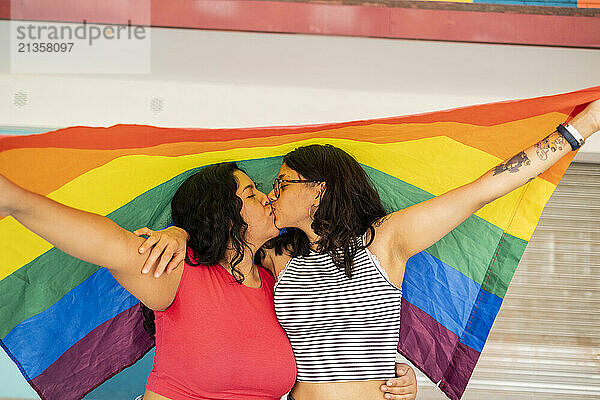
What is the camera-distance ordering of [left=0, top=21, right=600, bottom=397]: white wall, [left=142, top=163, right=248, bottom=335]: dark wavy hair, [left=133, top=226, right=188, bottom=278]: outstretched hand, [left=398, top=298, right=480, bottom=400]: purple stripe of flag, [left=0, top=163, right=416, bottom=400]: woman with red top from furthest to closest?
[left=0, top=21, right=600, bottom=397]: white wall, [left=398, top=298, right=480, bottom=400]: purple stripe of flag, [left=142, top=163, right=248, bottom=335]: dark wavy hair, [left=0, top=163, right=416, bottom=400]: woman with red top, [left=133, top=226, right=188, bottom=278]: outstretched hand

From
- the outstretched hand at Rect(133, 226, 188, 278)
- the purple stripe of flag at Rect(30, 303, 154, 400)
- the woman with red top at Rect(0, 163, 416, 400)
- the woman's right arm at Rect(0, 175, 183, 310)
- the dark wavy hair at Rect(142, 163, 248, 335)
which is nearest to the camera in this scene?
the woman's right arm at Rect(0, 175, 183, 310)

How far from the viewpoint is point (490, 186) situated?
1.68 metres

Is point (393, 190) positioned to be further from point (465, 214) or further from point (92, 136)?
point (92, 136)

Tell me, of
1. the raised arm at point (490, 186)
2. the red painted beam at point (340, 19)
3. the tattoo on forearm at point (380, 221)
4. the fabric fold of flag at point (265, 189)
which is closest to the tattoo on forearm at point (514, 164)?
the raised arm at point (490, 186)

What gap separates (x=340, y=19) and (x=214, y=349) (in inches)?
78.1

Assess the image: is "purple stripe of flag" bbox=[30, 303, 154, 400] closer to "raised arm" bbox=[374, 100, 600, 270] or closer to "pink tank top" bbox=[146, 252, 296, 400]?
"pink tank top" bbox=[146, 252, 296, 400]

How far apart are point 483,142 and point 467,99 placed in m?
1.15

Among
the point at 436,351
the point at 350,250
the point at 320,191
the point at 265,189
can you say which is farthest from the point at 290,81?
the point at 436,351

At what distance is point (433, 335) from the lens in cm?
215

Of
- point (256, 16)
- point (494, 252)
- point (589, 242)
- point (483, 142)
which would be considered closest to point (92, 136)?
point (483, 142)

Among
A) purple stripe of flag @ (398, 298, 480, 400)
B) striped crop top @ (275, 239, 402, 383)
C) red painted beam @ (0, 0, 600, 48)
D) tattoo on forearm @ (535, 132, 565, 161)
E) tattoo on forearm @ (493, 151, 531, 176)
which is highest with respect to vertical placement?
red painted beam @ (0, 0, 600, 48)

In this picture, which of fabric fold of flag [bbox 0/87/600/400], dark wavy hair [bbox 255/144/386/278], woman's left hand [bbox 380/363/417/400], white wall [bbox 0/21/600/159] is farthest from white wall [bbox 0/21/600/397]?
woman's left hand [bbox 380/363/417/400]

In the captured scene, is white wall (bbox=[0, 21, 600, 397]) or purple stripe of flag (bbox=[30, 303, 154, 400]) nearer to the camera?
purple stripe of flag (bbox=[30, 303, 154, 400])

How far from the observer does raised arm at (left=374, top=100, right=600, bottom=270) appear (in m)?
1.69
